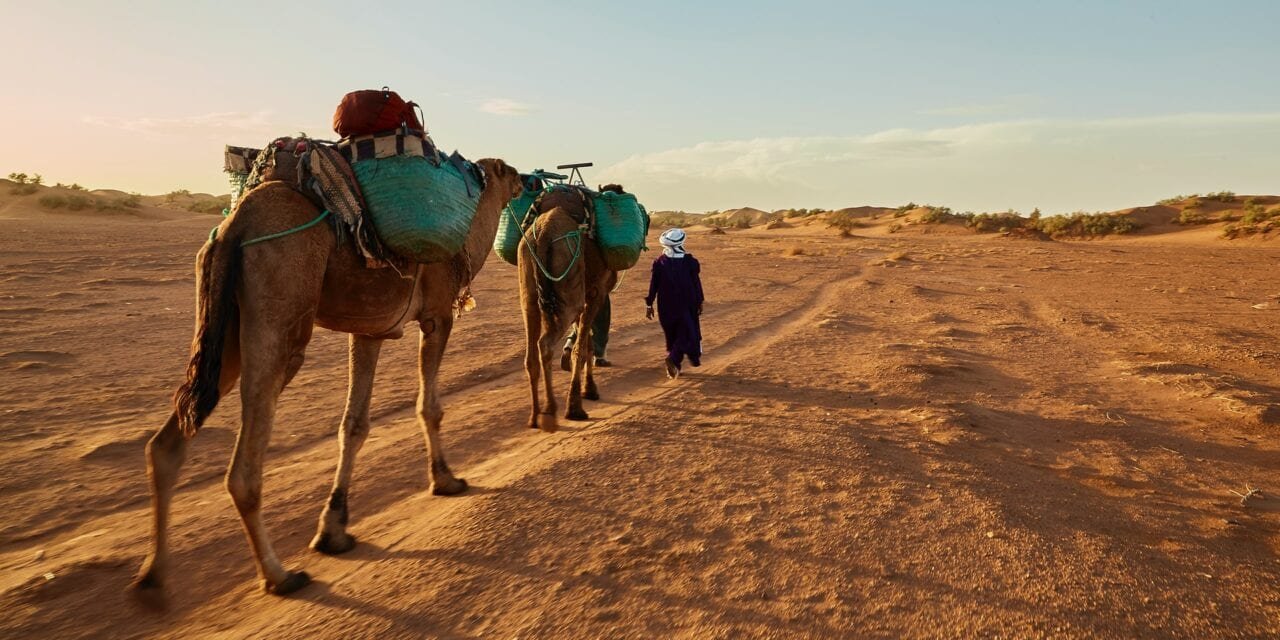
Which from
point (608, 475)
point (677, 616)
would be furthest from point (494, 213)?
point (677, 616)

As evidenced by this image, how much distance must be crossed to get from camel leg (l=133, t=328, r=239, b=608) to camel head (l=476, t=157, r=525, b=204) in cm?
253

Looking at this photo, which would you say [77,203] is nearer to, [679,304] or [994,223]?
[679,304]

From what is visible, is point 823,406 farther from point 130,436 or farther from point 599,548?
point 130,436

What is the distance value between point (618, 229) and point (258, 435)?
443cm

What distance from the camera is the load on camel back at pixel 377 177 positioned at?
12.6ft

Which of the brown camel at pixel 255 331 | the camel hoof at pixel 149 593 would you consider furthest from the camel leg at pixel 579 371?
the camel hoof at pixel 149 593

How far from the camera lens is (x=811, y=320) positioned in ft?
41.3

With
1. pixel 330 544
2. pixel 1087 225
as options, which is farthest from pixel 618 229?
pixel 1087 225

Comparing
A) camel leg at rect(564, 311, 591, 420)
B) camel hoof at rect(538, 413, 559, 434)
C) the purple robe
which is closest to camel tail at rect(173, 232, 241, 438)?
camel hoof at rect(538, 413, 559, 434)

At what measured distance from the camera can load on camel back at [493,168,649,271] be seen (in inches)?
281

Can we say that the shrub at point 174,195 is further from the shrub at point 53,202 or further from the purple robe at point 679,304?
the purple robe at point 679,304

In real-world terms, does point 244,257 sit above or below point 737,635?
above

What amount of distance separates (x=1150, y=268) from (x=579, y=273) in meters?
22.5

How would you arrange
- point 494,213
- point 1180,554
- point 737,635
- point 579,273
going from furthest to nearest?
point 579,273, point 494,213, point 1180,554, point 737,635
